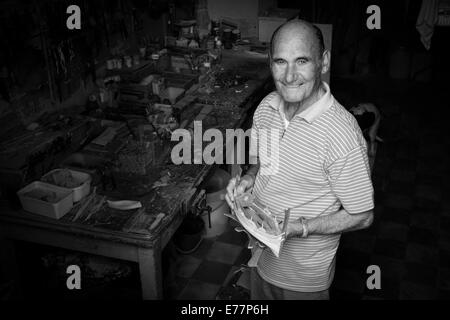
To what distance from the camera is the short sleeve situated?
225cm

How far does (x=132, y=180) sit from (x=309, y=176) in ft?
5.81

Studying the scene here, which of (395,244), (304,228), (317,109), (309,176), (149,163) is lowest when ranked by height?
(395,244)

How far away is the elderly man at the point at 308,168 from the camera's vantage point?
2.29m

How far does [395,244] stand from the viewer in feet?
16.0

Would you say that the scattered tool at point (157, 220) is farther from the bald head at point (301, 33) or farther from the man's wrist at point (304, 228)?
the bald head at point (301, 33)

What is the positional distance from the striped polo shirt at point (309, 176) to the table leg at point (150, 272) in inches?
30.3

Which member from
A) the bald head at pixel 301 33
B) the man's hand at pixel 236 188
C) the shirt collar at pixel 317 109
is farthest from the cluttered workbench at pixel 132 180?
the bald head at pixel 301 33

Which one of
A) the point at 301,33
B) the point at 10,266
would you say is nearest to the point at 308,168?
the point at 301,33

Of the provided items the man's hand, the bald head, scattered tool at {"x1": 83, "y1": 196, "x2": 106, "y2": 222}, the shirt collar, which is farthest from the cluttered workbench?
the bald head

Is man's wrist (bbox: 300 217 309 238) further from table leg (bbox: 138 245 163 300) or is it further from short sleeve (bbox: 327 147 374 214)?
table leg (bbox: 138 245 163 300)

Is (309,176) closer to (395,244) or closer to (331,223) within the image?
(331,223)

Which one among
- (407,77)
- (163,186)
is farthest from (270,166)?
(407,77)

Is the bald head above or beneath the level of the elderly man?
above
